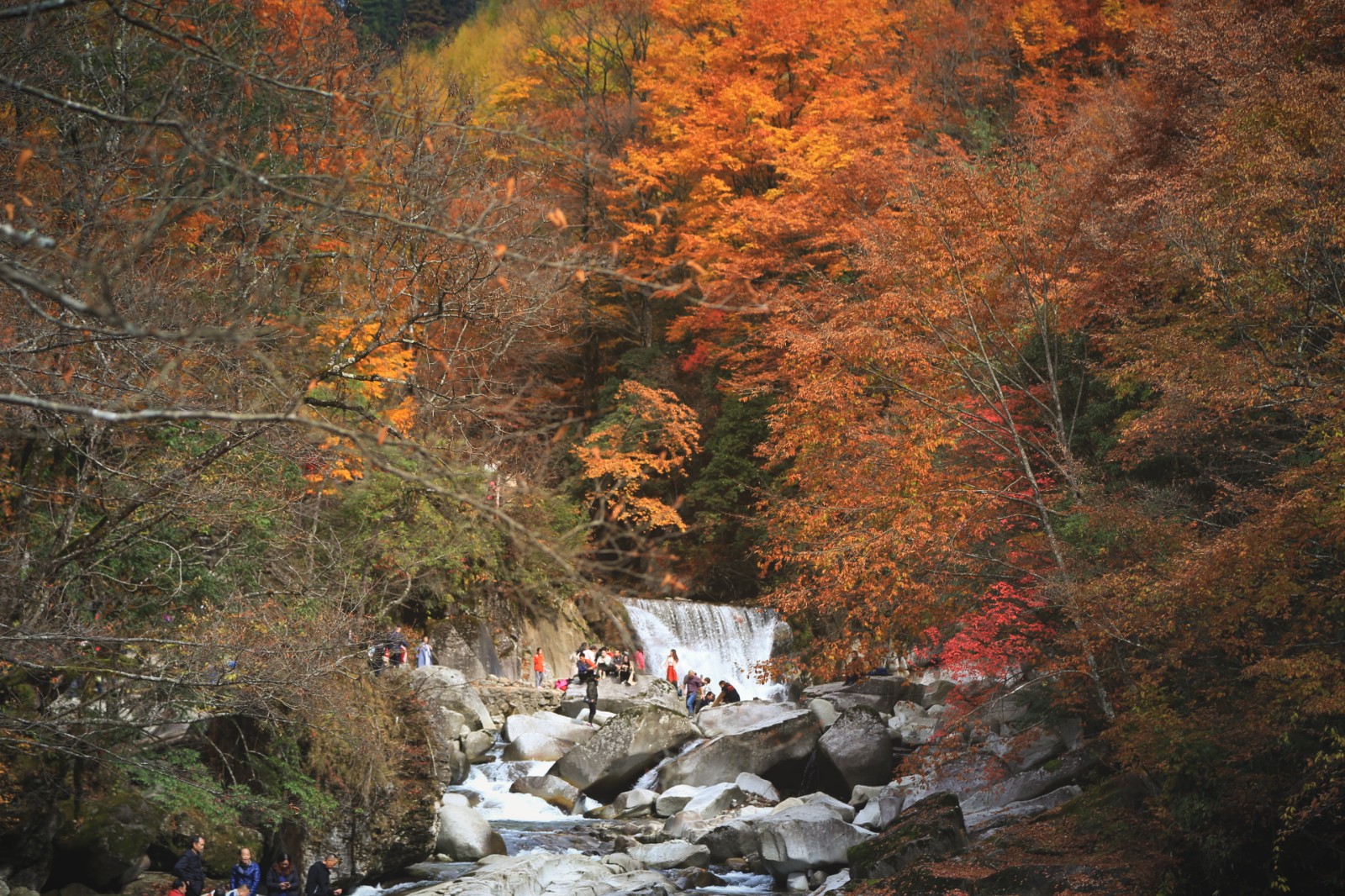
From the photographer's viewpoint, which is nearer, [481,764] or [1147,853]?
[1147,853]

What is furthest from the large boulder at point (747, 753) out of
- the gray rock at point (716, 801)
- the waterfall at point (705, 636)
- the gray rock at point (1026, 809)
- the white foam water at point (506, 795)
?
the waterfall at point (705, 636)

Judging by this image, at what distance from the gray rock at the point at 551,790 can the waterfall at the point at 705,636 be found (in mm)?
7017

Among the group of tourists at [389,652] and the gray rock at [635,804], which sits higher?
the group of tourists at [389,652]

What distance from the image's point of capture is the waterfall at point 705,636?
22.2m

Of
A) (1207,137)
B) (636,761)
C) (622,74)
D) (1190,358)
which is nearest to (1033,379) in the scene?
(1207,137)

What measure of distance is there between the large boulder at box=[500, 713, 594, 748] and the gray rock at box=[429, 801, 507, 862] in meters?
3.95

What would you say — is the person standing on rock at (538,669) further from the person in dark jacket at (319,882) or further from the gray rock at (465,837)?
the person in dark jacket at (319,882)

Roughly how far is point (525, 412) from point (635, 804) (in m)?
7.76

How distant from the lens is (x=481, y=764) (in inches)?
629

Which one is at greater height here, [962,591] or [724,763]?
[962,591]

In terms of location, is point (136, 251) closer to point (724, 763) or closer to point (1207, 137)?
point (1207, 137)

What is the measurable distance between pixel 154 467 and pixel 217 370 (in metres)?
2.40

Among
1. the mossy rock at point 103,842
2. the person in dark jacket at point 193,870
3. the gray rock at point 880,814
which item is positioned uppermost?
the mossy rock at point 103,842

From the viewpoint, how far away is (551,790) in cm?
1484
